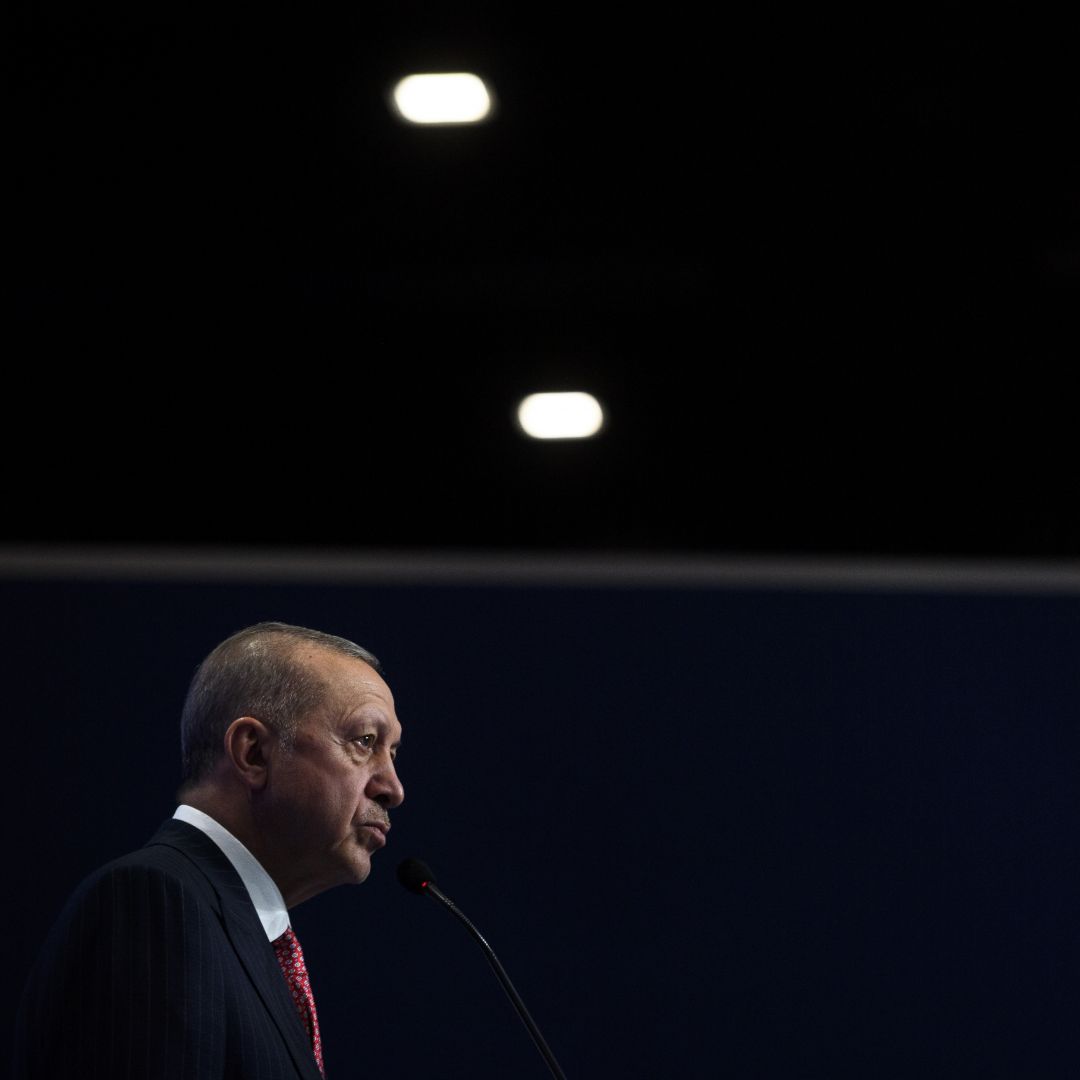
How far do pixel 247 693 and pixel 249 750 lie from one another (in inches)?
3.1

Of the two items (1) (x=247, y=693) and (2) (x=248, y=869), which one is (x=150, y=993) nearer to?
(2) (x=248, y=869)

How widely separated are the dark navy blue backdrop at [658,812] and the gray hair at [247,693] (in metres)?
0.69

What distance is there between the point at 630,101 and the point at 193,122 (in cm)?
84

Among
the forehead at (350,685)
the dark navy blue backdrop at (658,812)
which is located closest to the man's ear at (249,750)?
the forehead at (350,685)

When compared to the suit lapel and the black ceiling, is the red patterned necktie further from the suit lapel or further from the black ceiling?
the black ceiling

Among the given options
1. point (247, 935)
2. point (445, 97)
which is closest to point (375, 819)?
point (247, 935)

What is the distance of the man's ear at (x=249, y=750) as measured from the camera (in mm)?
1734

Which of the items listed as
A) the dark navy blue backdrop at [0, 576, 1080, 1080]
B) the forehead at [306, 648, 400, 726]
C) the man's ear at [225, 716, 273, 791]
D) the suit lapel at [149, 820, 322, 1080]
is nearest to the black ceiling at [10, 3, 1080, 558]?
the dark navy blue backdrop at [0, 576, 1080, 1080]

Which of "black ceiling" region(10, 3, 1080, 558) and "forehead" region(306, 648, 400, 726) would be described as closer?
"forehead" region(306, 648, 400, 726)

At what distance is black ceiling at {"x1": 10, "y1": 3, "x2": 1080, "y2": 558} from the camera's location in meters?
2.51

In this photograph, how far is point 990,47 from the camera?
7.94 feet

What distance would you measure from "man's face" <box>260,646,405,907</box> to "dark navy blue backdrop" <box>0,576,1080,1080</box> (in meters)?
0.62

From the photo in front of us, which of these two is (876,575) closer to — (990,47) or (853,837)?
(853,837)

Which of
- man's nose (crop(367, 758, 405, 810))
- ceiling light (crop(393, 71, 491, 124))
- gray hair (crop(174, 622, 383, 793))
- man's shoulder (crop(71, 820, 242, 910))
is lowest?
man's shoulder (crop(71, 820, 242, 910))
